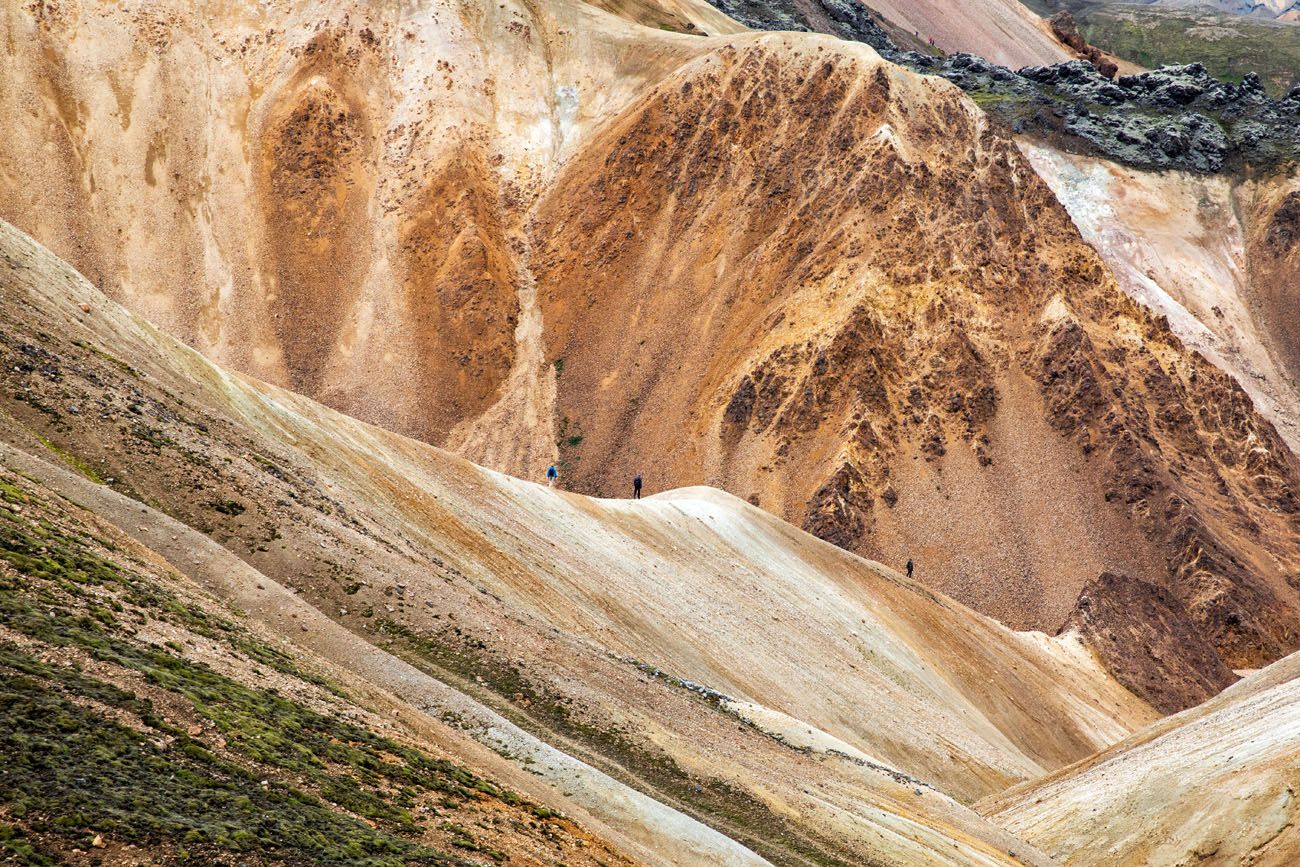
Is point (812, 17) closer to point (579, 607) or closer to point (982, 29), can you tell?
point (982, 29)

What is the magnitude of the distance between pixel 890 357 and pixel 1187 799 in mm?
43334

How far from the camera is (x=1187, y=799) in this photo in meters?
31.2

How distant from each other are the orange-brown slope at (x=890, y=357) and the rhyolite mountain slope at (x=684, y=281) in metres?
0.21

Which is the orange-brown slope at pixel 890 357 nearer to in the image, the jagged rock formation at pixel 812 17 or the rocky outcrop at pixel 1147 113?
the rocky outcrop at pixel 1147 113

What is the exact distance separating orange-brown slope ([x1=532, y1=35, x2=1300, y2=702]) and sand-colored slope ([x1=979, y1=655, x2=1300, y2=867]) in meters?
24.9

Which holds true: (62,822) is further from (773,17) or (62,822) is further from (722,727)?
(773,17)

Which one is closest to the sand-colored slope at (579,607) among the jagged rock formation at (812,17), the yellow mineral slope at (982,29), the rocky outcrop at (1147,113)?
the rocky outcrop at (1147,113)

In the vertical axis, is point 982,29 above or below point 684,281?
above

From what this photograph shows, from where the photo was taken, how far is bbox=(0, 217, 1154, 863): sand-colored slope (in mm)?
23391

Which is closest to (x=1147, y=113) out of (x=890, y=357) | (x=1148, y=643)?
(x=890, y=357)

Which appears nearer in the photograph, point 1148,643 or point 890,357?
point 1148,643

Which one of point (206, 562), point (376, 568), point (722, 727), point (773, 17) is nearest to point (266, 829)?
point (206, 562)

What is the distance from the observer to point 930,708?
45.7 meters

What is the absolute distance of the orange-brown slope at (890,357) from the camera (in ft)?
220
